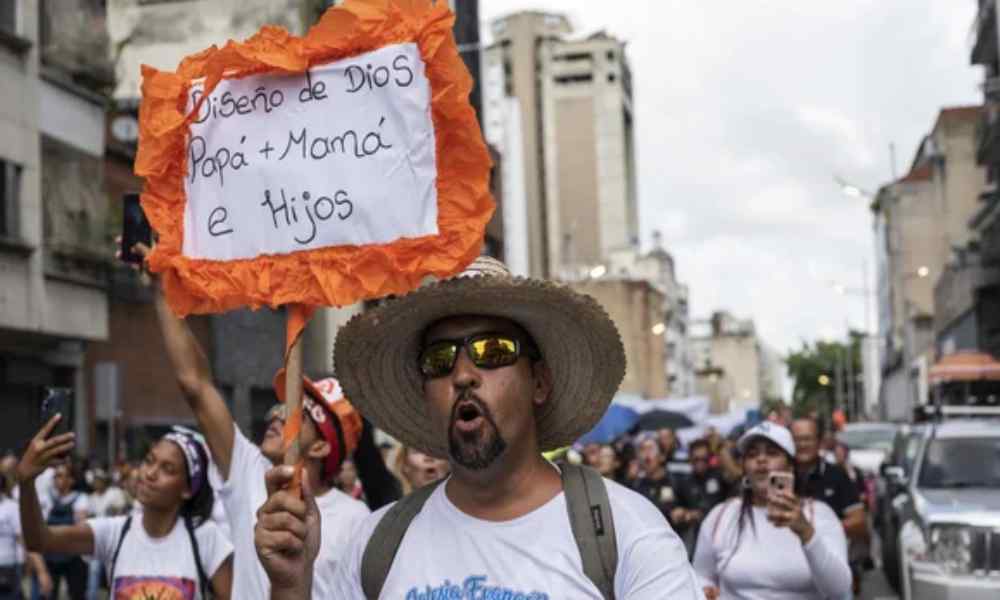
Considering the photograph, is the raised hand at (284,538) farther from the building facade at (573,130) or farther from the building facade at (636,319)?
the building facade at (573,130)

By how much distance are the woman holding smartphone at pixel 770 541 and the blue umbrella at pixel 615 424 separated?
20.9m

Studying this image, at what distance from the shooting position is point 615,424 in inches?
1125

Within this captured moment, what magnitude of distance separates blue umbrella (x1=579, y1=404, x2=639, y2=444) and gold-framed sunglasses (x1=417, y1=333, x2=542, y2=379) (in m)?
24.4

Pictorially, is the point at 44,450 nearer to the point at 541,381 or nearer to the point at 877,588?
the point at 541,381

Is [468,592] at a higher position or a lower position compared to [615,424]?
higher

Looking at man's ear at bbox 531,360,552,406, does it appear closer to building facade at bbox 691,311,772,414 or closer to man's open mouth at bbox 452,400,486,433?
man's open mouth at bbox 452,400,486,433

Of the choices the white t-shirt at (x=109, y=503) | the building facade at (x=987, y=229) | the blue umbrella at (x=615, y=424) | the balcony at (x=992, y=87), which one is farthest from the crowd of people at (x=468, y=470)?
the building facade at (x=987, y=229)

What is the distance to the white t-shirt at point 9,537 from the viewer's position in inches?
472

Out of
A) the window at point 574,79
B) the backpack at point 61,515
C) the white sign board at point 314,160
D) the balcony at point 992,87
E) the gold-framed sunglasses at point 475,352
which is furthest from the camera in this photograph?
the window at point 574,79

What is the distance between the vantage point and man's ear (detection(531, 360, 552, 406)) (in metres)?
3.74

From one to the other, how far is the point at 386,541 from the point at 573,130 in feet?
444

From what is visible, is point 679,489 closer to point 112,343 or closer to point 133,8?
point 112,343

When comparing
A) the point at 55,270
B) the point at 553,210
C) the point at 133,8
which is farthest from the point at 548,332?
the point at 553,210

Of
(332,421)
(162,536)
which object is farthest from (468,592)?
(162,536)
